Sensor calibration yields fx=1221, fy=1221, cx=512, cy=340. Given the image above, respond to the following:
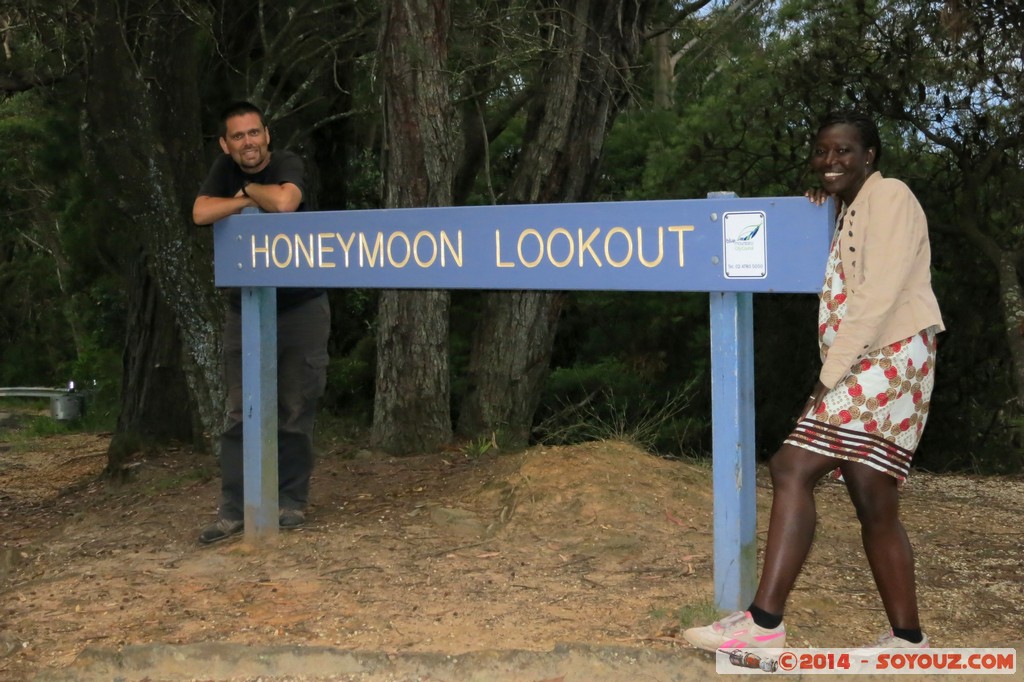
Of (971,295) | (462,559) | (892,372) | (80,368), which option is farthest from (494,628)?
(80,368)

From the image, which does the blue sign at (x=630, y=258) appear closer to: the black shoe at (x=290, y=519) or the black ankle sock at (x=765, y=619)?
the black ankle sock at (x=765, y=619)

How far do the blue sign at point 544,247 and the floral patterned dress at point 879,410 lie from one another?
34cm

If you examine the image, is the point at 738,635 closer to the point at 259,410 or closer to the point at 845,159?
the point at 845,159

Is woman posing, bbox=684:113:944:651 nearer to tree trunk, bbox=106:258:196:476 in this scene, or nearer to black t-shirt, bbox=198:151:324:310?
black t-shirt, bbox=198:151:324:310

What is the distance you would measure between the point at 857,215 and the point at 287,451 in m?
2.72

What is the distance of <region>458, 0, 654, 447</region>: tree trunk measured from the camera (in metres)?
8.38

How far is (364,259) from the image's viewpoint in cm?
435

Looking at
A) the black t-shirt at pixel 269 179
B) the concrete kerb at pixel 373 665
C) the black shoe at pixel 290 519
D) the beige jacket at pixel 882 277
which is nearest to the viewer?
the beige jacket at pixel 882 277

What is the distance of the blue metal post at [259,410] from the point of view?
471 centimetres

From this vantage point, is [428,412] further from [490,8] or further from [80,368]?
[80,368]

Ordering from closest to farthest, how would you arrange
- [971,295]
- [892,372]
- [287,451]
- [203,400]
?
[892,372] < [287,451] < [203,400] < [971,295]

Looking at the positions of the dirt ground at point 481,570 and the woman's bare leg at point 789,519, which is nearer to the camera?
the woman's bare leg at point 789,519

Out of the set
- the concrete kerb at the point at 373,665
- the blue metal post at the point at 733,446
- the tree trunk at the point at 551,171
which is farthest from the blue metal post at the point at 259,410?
the tree trunk at the point at 551,171

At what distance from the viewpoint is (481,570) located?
13.8 feet
